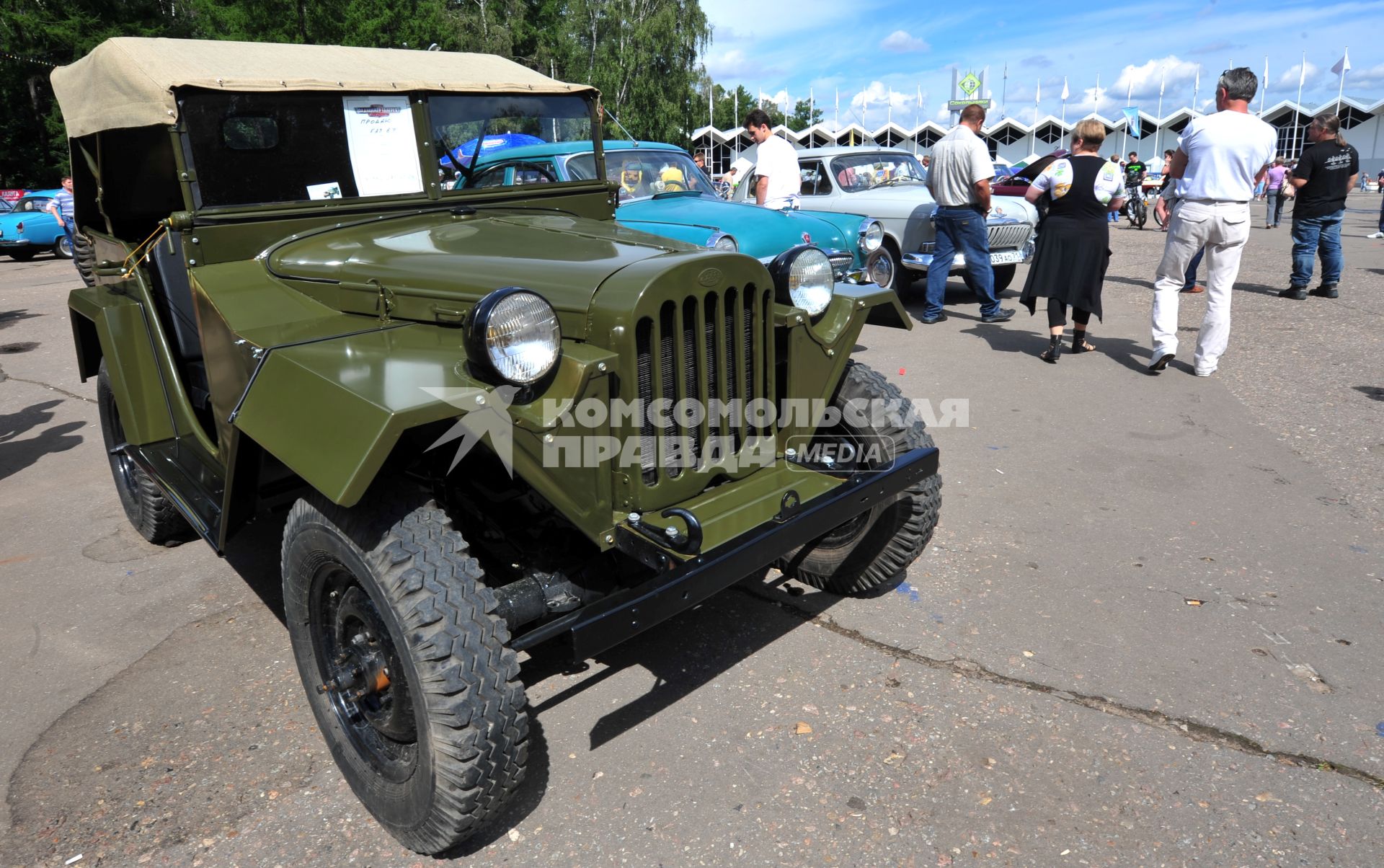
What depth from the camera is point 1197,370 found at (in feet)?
20.4

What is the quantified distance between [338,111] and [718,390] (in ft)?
5.99

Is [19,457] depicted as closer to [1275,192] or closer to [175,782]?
[175,782]

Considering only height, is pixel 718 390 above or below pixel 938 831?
above

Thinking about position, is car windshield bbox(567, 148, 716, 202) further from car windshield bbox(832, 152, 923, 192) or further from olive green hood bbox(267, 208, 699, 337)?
olive green hood bbox(267, 208, 699, 337)

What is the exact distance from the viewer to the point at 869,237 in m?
7.61

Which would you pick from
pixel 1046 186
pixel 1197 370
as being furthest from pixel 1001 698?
Result: pixel 1046 186

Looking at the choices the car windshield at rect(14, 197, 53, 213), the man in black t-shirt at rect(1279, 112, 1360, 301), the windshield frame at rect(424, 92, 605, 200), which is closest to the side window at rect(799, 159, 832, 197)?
the man in black t-shirt at rect(1279, 112, 1360, 301)

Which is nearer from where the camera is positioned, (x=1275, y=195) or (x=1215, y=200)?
(x=1215, y=200)

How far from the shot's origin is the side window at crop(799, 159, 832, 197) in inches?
383

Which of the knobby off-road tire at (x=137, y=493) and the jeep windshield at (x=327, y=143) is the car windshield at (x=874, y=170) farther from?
the knobby off-road tire at (x=137, y=493)

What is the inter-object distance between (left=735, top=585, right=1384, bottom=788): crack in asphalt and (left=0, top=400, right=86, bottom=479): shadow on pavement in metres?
4.93

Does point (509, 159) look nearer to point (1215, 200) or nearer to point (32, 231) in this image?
point (1215, 200)

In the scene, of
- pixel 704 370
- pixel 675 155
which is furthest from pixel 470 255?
pixel 675 155

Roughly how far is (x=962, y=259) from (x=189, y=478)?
282 inches
